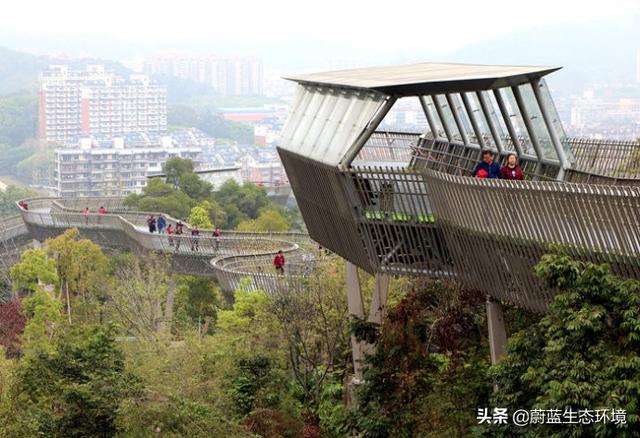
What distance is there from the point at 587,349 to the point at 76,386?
12.7m

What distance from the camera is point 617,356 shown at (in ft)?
47.8

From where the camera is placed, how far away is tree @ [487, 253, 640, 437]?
47.1 ft

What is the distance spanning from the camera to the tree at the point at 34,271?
56469mm

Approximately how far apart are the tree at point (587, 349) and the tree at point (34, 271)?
42.1 m

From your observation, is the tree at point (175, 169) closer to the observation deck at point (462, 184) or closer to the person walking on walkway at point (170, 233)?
the person walking on walkway at point (170, 233)

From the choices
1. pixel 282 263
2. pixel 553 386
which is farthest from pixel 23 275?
pixel 553 386

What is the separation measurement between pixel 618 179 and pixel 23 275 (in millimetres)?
40297

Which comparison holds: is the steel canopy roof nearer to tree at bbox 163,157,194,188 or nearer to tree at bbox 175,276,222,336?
tree at bbox 175,276,222,336

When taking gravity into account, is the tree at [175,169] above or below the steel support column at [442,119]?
above

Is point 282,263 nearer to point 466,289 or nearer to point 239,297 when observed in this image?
point 239,297

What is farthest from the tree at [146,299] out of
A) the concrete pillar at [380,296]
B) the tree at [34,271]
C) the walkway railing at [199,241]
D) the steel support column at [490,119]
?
the steel support column at [490,119]

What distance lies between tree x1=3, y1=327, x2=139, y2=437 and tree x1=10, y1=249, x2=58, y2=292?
2705 cm

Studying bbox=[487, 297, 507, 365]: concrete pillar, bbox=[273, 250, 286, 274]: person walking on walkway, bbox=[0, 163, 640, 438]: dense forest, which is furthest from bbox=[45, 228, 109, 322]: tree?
bbox=[487, 297, 507, 365]: concrete pillar

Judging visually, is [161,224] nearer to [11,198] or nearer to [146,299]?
[146,299]
